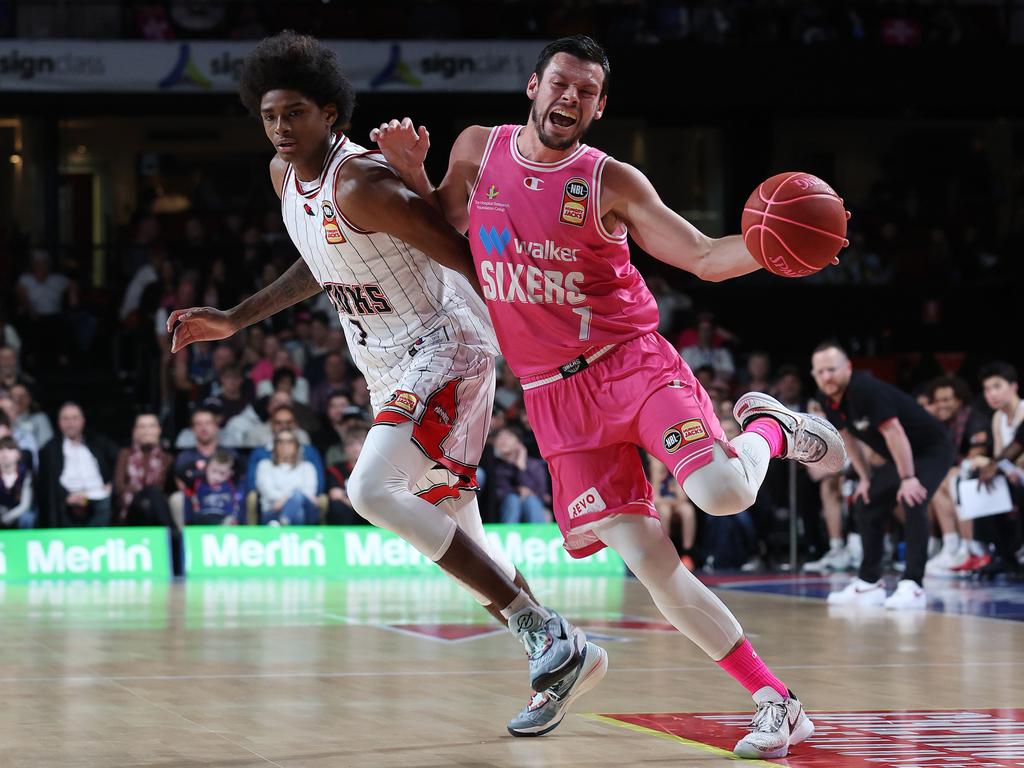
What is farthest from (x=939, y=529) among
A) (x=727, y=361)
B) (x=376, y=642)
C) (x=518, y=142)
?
(x=518, y=142)

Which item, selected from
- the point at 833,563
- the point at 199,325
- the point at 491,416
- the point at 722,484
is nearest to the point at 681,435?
the point at 722,484

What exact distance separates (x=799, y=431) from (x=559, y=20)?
14.6 m

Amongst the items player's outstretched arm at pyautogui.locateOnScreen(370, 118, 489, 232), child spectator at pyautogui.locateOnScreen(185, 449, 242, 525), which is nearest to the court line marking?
player's outstretched arm at pyautogui.locateOnScreen(370, 118, 489, 232)

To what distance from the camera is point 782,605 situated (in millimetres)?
10414

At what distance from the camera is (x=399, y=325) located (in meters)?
5.61

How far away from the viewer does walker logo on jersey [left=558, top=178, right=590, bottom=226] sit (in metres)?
5.08

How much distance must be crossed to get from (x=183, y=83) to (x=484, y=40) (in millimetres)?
3539

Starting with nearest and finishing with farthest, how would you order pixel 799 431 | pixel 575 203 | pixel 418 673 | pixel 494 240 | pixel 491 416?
pixel 575 203 → pixel 494 240 → pixel 799 431 → pixel 491 416 → pixel 418 673

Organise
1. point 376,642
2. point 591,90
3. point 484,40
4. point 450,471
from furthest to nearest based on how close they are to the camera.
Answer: point 484,40, point 376,642, point 450,471, point 591,90

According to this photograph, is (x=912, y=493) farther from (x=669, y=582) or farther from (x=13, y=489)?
(x=13, y=489)

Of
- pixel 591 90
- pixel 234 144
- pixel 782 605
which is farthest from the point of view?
pixel 234 144

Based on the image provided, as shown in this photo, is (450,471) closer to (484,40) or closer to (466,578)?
(466,578)

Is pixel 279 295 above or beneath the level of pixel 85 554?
above

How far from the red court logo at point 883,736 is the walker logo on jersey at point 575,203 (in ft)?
5.85
